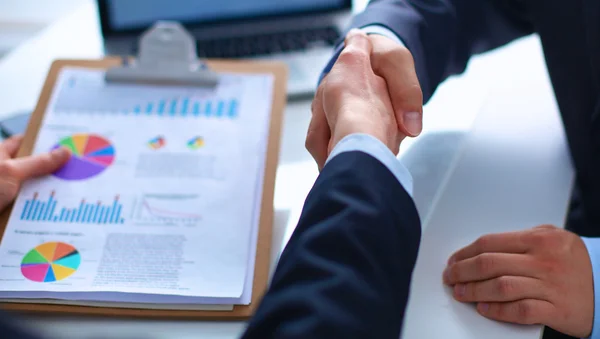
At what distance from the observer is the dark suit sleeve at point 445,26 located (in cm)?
79

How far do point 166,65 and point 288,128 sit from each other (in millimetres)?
185

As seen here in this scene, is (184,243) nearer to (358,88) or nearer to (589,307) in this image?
(358,88)

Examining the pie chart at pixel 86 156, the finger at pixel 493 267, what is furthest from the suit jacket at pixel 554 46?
the pie chart at pixel 86 156

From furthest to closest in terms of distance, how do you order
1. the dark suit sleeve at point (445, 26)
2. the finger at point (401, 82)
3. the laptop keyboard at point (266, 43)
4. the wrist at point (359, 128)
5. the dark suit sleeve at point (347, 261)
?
the laptop keyboard at point (266, 43), the dark suit sleeve at point (445, 26), the finger at point (401, 82), the wrist at point (359, 128), the dark suit sleeve at point (347, 261)

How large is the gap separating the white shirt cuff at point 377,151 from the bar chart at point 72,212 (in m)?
0.28

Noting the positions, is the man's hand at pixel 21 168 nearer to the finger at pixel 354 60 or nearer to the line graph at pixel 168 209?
the line graph at pixel 168 209

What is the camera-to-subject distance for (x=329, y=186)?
49 centimetres

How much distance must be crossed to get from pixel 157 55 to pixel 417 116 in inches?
14.6

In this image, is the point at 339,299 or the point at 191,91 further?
the point at 191,91

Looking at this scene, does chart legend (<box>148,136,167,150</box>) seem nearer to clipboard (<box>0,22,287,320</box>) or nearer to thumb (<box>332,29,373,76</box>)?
clipboard (<box>0,22,287,320</box>)

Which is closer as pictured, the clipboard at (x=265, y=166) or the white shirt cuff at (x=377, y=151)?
the white shirt cuff at (x=377, y=151)

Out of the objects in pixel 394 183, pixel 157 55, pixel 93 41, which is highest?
pixel 394 183

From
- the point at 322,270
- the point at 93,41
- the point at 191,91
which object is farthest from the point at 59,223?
the point at 93,41

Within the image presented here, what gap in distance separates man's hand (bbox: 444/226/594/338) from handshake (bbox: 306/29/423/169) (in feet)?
0.45
